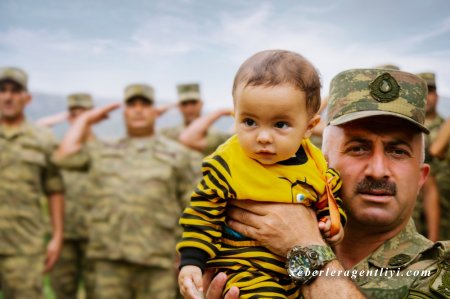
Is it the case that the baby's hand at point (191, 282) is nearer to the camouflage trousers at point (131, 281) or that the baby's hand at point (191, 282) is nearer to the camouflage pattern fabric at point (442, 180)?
the camouflage trousers at point (131, 281)

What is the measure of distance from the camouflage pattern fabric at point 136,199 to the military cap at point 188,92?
2.73 metres

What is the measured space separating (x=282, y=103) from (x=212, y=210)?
1.57 ft

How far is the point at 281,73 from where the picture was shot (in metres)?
1.94

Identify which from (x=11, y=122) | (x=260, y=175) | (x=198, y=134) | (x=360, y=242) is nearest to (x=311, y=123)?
(x=260, y=175)

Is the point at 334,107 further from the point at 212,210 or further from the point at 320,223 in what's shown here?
the point at 212,210

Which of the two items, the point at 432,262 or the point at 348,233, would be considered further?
the point at 348,233

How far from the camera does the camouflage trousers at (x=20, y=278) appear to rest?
6.08 metres

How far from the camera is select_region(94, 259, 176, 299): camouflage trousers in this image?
6.16 metres

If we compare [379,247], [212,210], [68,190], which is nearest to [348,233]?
[379,247]

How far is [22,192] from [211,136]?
3097 mm

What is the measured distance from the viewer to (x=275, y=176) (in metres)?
2.07

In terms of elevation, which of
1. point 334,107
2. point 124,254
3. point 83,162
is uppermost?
point 334,107

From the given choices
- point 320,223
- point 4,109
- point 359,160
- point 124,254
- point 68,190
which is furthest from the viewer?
point 68,190

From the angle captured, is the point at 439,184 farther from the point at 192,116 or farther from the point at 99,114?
the point at 99,114
